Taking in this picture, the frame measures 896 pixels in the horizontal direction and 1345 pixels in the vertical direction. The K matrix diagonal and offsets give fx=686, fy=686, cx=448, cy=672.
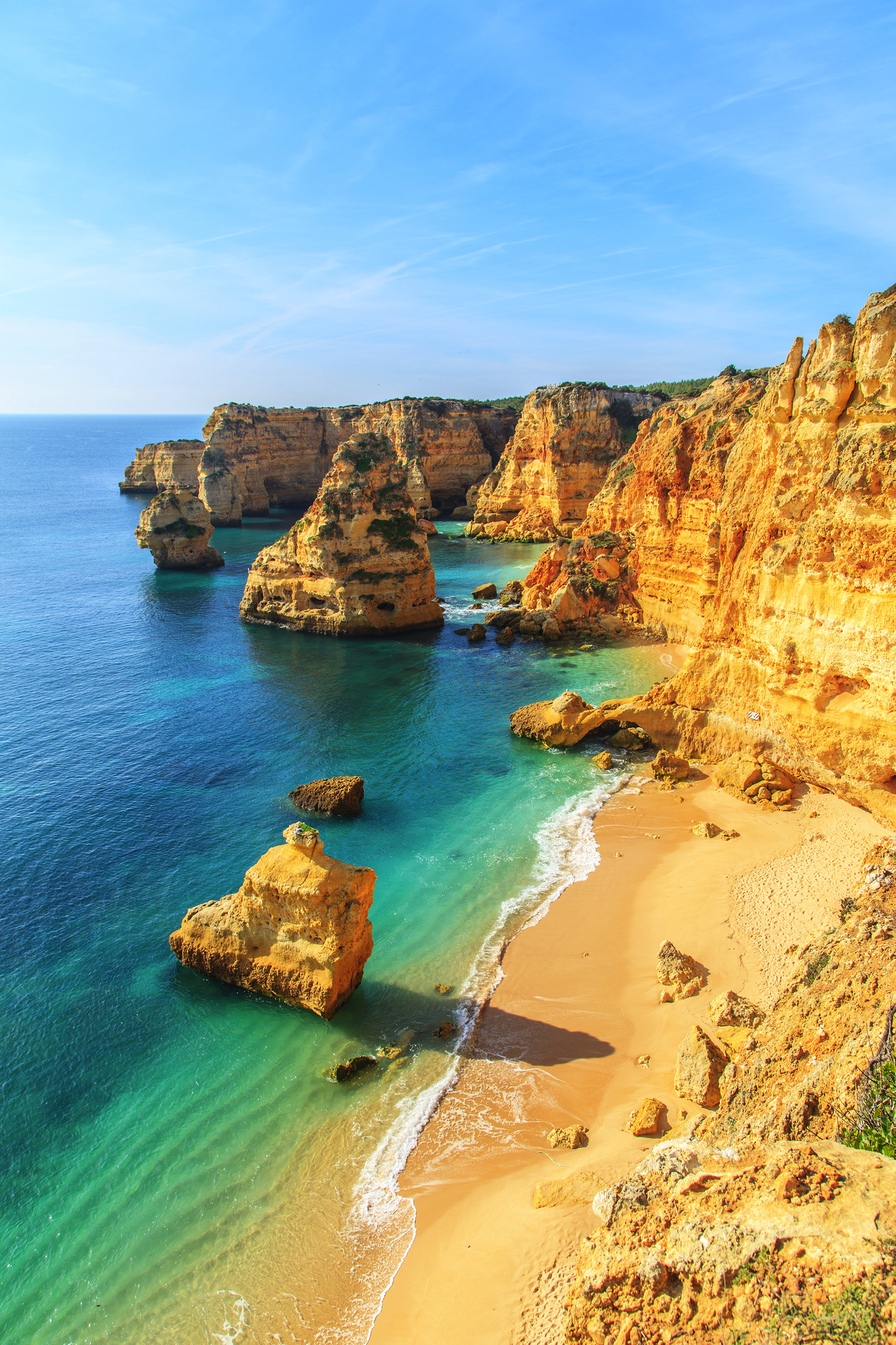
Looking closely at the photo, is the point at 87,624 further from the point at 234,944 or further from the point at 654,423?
the point at 654,423

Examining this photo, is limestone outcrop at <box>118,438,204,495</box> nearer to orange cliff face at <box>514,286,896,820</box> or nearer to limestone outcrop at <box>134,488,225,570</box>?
limestone outcrop at <box>134,488,225,570</box>

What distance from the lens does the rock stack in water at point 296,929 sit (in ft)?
48.5

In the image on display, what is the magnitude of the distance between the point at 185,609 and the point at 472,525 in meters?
39.4

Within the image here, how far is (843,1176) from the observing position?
20.6ft

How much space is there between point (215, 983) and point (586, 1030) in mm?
8726

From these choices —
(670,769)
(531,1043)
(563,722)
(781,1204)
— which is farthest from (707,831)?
(781,1204)

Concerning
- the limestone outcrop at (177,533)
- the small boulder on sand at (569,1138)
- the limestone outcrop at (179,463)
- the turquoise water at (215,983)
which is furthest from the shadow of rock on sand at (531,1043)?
the limestone outcrop at (179,463)

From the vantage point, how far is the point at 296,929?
15.2 m

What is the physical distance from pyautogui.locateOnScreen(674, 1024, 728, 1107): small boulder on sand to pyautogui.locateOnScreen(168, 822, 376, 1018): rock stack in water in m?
6.85

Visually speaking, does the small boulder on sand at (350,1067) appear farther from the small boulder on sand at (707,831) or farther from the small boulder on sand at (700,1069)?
the small boulder on sand at (707,831)

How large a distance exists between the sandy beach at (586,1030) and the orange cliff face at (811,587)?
9.20ft

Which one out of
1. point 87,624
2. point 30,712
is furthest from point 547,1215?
point 87,624

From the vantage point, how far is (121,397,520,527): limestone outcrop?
90.1 metres

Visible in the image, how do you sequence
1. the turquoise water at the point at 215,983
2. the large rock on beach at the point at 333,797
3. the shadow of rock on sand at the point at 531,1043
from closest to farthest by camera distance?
the turquoise water at the point at 215,983
the shadow of rock on sand at the point at 531,1043
the large rock on beach at the point at 333,797
